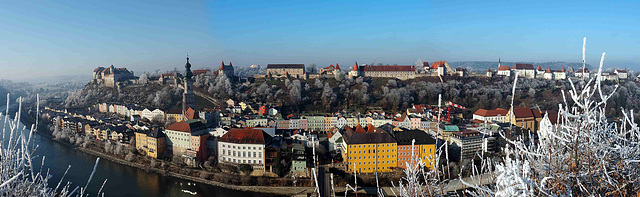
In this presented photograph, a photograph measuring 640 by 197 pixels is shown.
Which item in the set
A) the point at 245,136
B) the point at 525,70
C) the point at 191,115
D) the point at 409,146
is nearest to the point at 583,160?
the point at 409,146

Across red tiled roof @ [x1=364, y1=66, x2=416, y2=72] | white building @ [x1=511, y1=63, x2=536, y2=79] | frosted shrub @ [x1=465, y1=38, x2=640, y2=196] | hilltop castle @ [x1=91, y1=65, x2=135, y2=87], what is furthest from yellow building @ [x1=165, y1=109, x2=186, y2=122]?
white building @ [x1=511, y1=63, x2=536, y2=79]

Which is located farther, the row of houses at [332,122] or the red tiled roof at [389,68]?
the red tiled roof at [389,68]

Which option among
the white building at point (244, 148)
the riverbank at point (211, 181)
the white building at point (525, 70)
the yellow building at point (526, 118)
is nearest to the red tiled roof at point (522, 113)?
the yellow building at point (526, 118)

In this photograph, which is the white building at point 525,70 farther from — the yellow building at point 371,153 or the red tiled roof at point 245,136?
the red tiled roof at point 245,136

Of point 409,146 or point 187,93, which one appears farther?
point 187,93

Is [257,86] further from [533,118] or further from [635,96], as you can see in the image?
[635,96]

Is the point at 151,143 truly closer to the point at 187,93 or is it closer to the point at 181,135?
the point at 181,135
